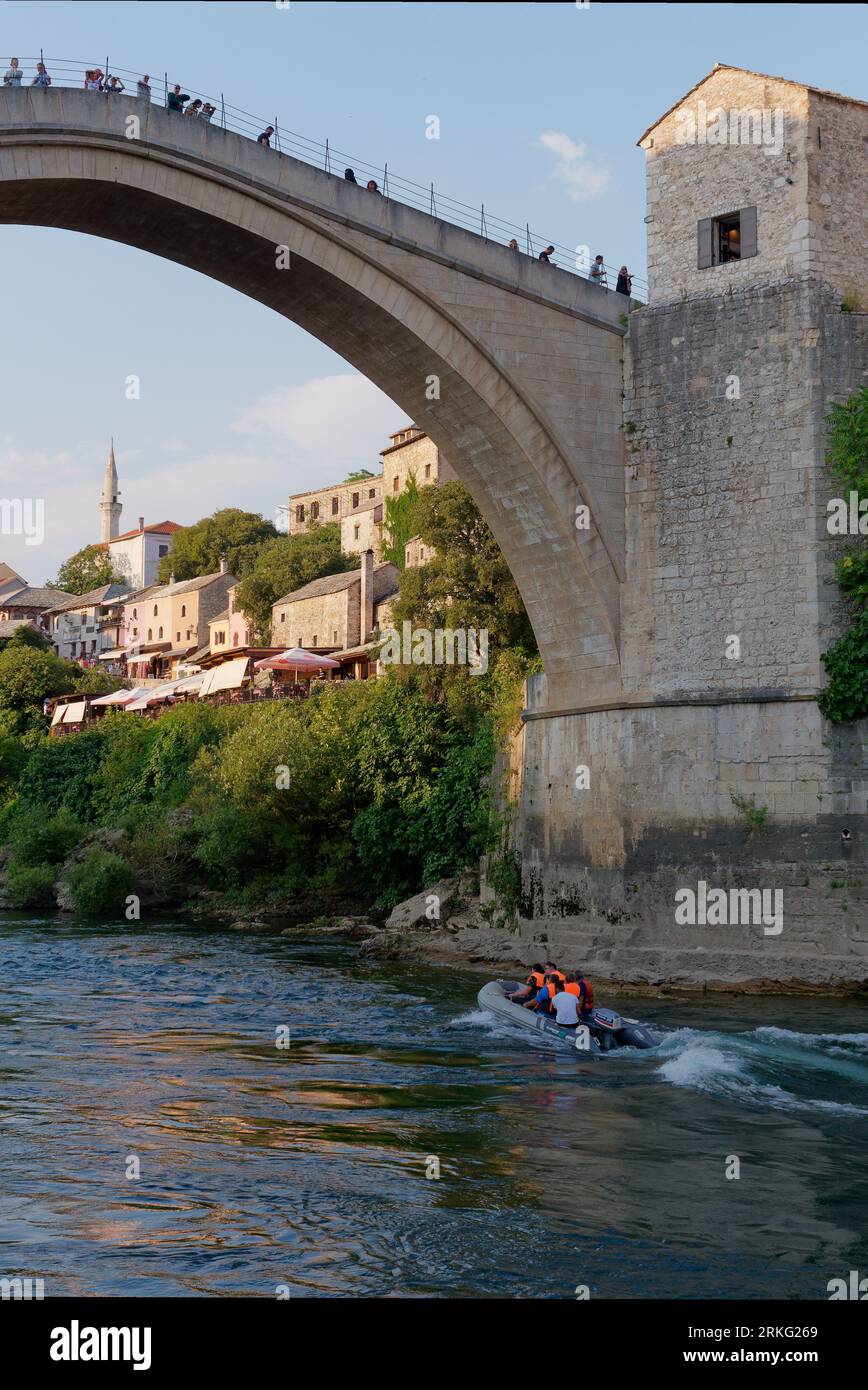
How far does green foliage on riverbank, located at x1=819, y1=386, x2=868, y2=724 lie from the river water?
13.4 ft

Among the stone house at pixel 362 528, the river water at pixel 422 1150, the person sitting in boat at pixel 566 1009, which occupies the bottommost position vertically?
the river water at pixel 422 1150

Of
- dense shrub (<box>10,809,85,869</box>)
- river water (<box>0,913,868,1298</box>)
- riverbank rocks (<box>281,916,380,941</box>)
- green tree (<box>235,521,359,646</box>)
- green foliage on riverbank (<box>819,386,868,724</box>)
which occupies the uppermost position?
green tree (<box>235,521,359,646</box>)

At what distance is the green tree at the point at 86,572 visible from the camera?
112125mm

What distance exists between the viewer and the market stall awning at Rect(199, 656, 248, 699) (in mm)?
56125

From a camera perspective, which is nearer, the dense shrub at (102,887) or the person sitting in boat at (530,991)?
the person sitting in boat at (530,991)

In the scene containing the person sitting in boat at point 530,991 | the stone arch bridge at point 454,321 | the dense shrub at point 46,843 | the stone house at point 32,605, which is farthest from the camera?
the stone house at point 32,605

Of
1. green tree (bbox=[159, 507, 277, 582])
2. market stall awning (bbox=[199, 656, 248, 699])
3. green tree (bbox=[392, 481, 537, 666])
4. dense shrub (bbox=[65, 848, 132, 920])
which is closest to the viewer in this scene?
green tree (bbox=[392, 481, 537, 666])

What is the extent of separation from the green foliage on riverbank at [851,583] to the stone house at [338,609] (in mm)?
38222

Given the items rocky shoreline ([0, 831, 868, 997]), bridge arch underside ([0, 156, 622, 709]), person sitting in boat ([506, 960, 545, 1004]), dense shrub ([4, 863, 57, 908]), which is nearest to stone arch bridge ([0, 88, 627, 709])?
bridge arch underside ([0, 156, 622, 709])

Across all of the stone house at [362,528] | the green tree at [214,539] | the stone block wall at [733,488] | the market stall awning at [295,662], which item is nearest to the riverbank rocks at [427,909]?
the stone block wall at [733,488]

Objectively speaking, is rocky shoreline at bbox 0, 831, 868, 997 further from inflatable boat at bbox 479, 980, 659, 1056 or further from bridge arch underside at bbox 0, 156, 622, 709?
bridge arch underside at bbox 0, 156, 622, 709

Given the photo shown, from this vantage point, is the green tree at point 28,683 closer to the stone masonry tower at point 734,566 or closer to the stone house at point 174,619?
the stone house at point 174,619

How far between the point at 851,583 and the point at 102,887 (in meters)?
21.7

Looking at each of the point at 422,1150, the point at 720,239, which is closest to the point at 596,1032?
the point at 422,1150
